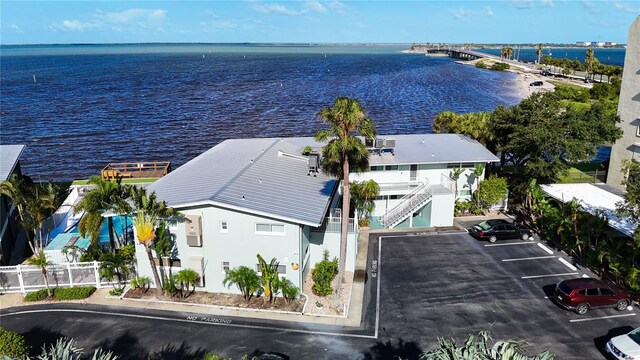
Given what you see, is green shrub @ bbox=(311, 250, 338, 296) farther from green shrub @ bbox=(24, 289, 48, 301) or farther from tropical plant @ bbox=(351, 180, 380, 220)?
green shrub @ bbox=(24, 289, 48, 301)

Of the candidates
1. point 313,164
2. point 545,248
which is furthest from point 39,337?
point 545,248

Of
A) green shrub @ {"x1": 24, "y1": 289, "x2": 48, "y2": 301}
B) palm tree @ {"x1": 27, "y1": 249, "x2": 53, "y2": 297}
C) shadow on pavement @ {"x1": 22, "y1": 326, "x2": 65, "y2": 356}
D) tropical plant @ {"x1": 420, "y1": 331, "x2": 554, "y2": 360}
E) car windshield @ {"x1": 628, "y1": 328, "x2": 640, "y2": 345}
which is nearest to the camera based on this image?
tropical plant @ {"x1": 420, "y1": 331, "x2": 554, "y2": 360}

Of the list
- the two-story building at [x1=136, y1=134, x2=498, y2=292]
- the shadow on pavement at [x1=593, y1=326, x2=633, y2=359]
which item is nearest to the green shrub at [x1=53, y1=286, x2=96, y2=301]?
the two-story building at [x1=136, y1=134, x2=498, y2=292]

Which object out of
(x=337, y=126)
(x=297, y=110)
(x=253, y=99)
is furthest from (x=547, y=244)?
(x=253, y=99)

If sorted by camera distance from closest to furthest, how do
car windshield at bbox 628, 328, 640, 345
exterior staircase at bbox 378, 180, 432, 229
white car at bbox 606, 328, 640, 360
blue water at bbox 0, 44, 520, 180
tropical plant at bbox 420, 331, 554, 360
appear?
1. tropical plant at bbox 420, 331, 554, 360
2. white car at bbox 606, 328, 640, 360
3. car windshield at bbox 628, 328, 640, 345
4. exterior staircase at bbox 378, 180, 432, 229
5. blue water at bbox 0, 44, 520, 180

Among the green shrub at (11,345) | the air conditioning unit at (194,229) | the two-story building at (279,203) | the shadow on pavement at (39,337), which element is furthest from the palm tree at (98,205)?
the green shrub at (11,345)

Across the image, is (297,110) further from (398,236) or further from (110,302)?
(110,302)
